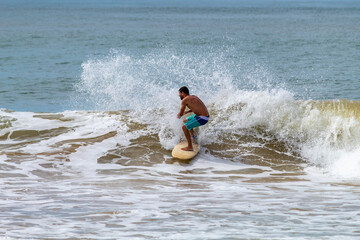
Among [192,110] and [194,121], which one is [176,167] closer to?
[194,121]

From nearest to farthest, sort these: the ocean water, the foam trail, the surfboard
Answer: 1. the ocean water
2. the surfboard
3. the foam trail

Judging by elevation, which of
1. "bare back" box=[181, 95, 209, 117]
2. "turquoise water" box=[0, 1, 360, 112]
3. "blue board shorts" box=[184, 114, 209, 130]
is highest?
"bare back" box=[181, 95, 209, 117]

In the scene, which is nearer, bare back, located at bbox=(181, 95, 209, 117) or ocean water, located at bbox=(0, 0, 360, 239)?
ocean water, located at bbox=(0, 0, 360, 239)

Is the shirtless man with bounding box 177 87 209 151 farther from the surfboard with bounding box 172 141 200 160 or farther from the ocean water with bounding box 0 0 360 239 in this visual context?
the ocean water with bounding box 0 0 360 239

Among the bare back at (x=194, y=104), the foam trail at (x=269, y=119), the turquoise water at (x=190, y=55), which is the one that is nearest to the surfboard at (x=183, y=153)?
the foam trail at (x=269, y=119)

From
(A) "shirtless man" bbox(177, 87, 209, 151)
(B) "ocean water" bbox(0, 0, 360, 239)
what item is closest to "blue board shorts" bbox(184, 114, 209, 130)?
(A) "shirtless man" bbox(177, 87, 209, 151)

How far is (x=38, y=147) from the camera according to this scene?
12094 millimetres

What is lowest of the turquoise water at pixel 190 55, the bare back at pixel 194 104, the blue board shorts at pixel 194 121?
the turquoise water at pixel 190 55

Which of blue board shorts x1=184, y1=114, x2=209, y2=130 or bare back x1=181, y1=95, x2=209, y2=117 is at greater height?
bare back x1=181, y1=95, x2=209, y2=117

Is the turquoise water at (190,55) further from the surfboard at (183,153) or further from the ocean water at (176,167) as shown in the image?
the surfboard at (183,153)

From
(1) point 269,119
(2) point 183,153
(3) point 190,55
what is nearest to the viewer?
(2) point 183,153

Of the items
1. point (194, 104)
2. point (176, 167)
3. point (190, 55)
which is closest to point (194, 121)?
point (194, 104)

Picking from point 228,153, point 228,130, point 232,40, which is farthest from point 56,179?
point 232,40

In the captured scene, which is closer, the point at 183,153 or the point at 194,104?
the point at 194,104
